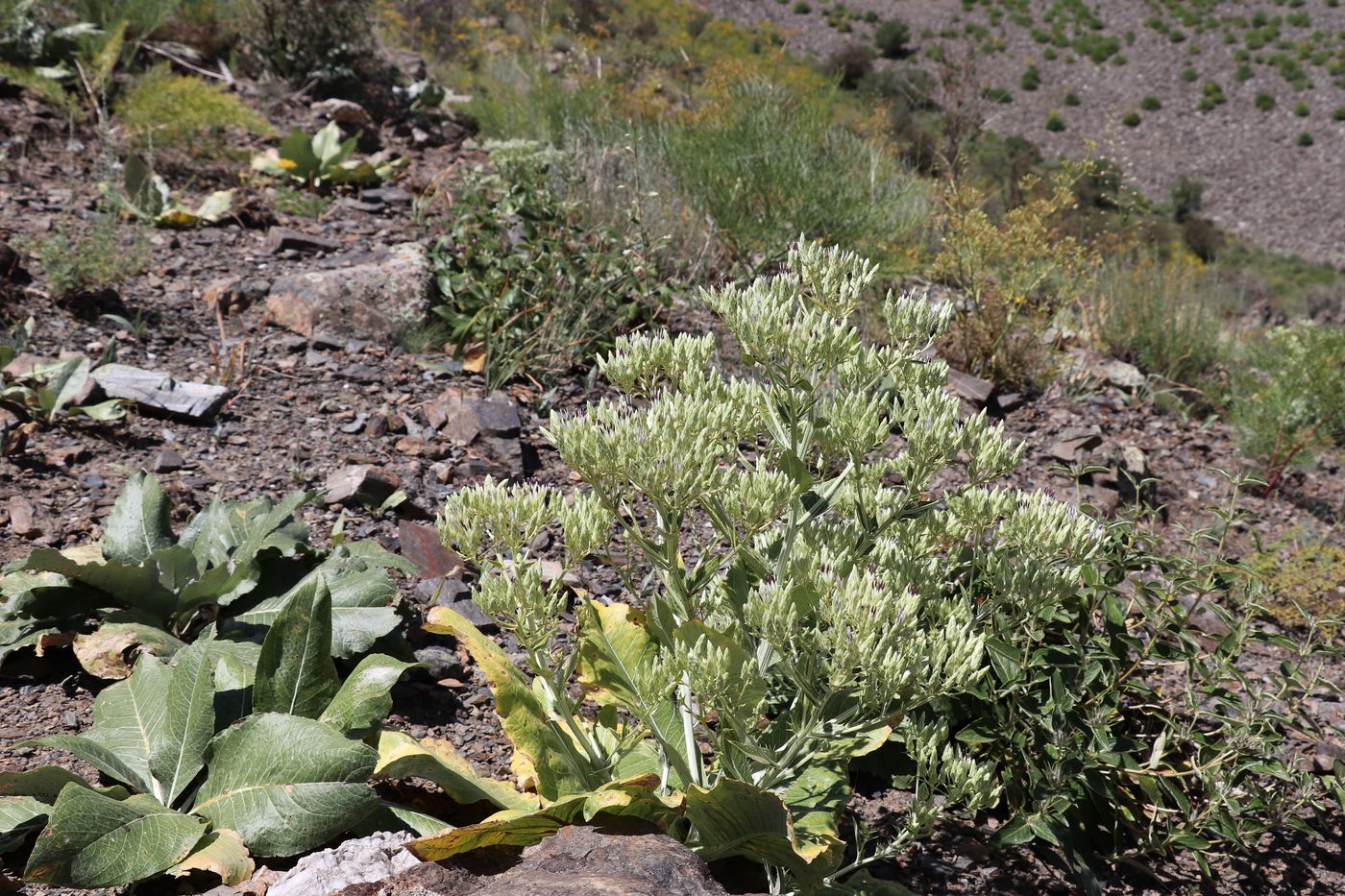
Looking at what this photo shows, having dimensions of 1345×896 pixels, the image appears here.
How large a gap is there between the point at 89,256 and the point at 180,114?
7.55 feet

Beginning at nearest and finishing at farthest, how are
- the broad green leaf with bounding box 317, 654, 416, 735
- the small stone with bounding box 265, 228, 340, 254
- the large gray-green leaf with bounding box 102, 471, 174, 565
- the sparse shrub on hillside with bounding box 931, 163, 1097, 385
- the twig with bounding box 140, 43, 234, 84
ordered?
the broad green leaf with bounding box 317, 654, 416, 735, the large gray-green leaf with bounding box 102, 471, 174, 565, the small stone with bounding box 265, 228, 340, 254, the sparse shrub on hillside with bounding box 931, 163, 1097, 385, the twig with bounding box 140, 43, 234, 84

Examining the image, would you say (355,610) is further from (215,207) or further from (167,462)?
(215,207)

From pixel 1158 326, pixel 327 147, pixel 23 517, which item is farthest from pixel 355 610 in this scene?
pixel 1158 326

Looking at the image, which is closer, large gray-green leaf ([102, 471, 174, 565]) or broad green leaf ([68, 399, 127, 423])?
large gray-green leaf ([102, 471, 174, 565])

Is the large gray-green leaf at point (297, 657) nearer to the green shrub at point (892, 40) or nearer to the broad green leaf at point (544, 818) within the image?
the broad green leaf at point (544, 818)

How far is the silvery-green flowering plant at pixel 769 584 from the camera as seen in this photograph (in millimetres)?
1556

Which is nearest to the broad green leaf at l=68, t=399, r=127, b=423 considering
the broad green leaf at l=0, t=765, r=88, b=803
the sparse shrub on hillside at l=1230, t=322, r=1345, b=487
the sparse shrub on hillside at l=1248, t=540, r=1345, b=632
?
the broad green leaf at l=0, t=765, r=88, b=803

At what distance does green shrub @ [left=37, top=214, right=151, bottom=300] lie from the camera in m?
3.90

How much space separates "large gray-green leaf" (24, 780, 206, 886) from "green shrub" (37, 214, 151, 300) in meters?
3.04

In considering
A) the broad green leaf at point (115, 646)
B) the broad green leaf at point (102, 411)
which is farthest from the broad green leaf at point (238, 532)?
the broad green leaf at point (102, 411)

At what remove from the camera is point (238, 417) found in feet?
11.5

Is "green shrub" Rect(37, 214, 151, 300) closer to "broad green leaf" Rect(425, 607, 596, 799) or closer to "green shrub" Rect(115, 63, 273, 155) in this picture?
"green shrub" Rect(115, 63, 273, 155)

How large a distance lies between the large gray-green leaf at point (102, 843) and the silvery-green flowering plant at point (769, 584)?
1.50 feet

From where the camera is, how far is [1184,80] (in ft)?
102
